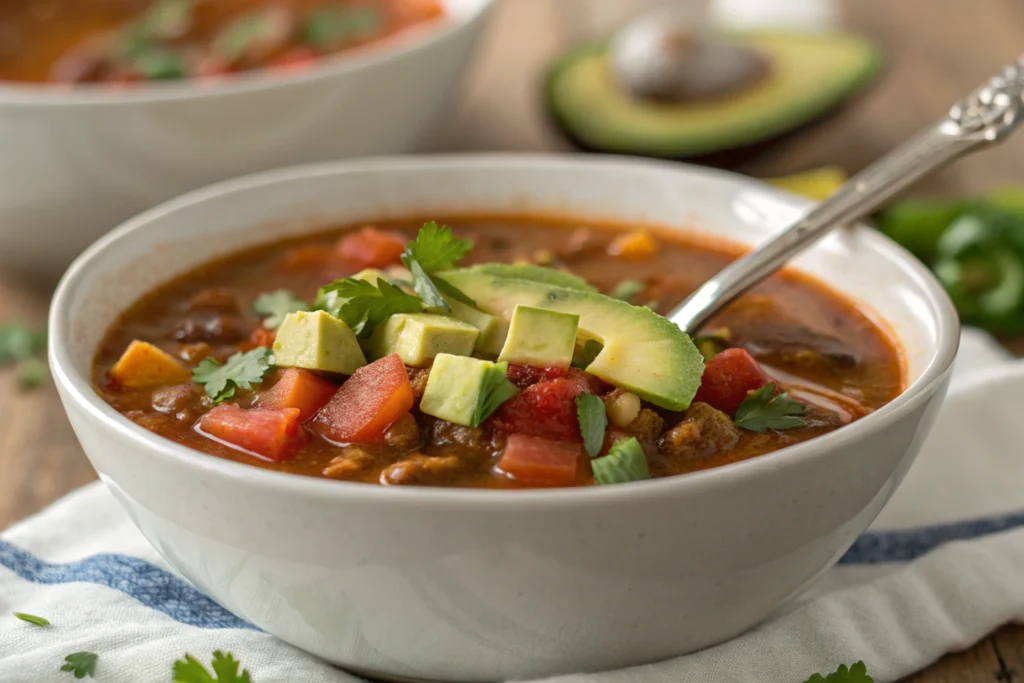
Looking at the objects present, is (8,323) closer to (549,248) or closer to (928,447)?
(549,248)

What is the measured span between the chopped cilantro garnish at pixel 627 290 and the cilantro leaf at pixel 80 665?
1461 millimetres

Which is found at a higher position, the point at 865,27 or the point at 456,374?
the point at 456,374

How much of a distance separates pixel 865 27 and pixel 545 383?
4939 millimetres

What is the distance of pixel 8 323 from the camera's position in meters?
4.28

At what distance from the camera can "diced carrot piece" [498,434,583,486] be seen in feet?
Answer: 7.63

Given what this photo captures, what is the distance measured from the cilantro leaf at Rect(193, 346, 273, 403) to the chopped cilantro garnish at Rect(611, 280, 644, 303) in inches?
35.6

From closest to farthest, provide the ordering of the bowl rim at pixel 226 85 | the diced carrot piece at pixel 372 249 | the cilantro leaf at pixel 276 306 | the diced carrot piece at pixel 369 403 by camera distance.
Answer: the diced carrot piece at pixel 369 403
the cilantro leaf at pixel 276 306
the diced carrot piece at pixel 372 249
the bowl rim at pixel 226 85

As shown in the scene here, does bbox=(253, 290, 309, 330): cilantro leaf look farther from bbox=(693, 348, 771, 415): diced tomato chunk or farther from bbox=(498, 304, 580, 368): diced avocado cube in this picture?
bbox=(693, 348, 771, 415): diced tomato chunk

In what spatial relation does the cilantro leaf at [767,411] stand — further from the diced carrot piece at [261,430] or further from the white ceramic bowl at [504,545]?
the diced carrot piece at [261,430]

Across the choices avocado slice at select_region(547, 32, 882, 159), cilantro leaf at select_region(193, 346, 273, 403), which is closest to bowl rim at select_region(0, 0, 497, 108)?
avocado slice at select_region(547, 32, 882, 159)

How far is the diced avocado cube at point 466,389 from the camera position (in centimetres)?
239

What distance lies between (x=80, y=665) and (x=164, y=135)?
2.18m

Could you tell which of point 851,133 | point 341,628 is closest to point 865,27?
point 851,133

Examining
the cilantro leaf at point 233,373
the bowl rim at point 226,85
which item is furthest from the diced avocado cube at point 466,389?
the bowl rim at point 226,85
